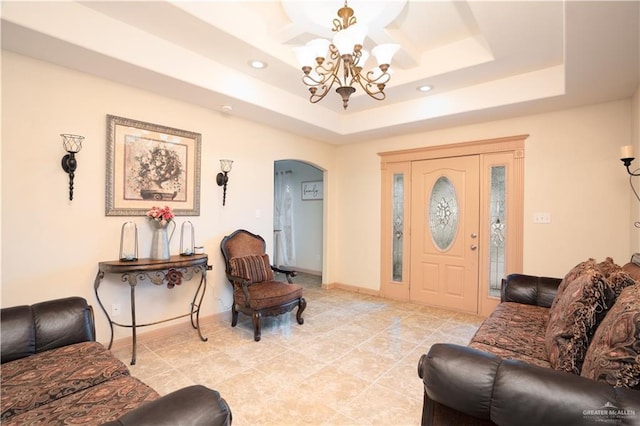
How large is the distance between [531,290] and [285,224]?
515 cm

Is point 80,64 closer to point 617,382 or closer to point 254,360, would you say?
point 254,360

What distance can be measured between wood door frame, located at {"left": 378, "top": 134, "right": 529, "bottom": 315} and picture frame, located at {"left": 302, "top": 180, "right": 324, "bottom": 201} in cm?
183

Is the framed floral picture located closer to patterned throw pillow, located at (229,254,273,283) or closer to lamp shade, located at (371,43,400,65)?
patterned throw pillow, located at (229,254,273,283)

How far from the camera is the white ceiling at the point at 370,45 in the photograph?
7.25ft

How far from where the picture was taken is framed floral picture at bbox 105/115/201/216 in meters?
2.97

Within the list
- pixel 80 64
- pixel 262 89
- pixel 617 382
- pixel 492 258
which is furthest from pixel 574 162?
pixel 80 64

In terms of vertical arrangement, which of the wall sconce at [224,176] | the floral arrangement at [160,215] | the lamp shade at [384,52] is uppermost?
the lamp shade at [384,52]

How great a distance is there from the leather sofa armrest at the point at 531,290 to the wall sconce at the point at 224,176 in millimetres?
3219

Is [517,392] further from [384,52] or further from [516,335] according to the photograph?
[384,52]

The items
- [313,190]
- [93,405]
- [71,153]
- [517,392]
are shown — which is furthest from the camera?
[313,190]

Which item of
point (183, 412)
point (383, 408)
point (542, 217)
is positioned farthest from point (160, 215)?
point (542, 217)

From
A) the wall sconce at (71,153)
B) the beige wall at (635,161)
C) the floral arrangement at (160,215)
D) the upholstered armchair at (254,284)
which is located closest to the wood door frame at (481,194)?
the beige wall at (635,161)

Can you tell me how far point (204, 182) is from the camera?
3.68 metres

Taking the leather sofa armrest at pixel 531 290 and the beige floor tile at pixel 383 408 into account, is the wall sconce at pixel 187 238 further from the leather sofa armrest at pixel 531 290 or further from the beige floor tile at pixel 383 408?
the leather sofa armrest at pixel 531 290
